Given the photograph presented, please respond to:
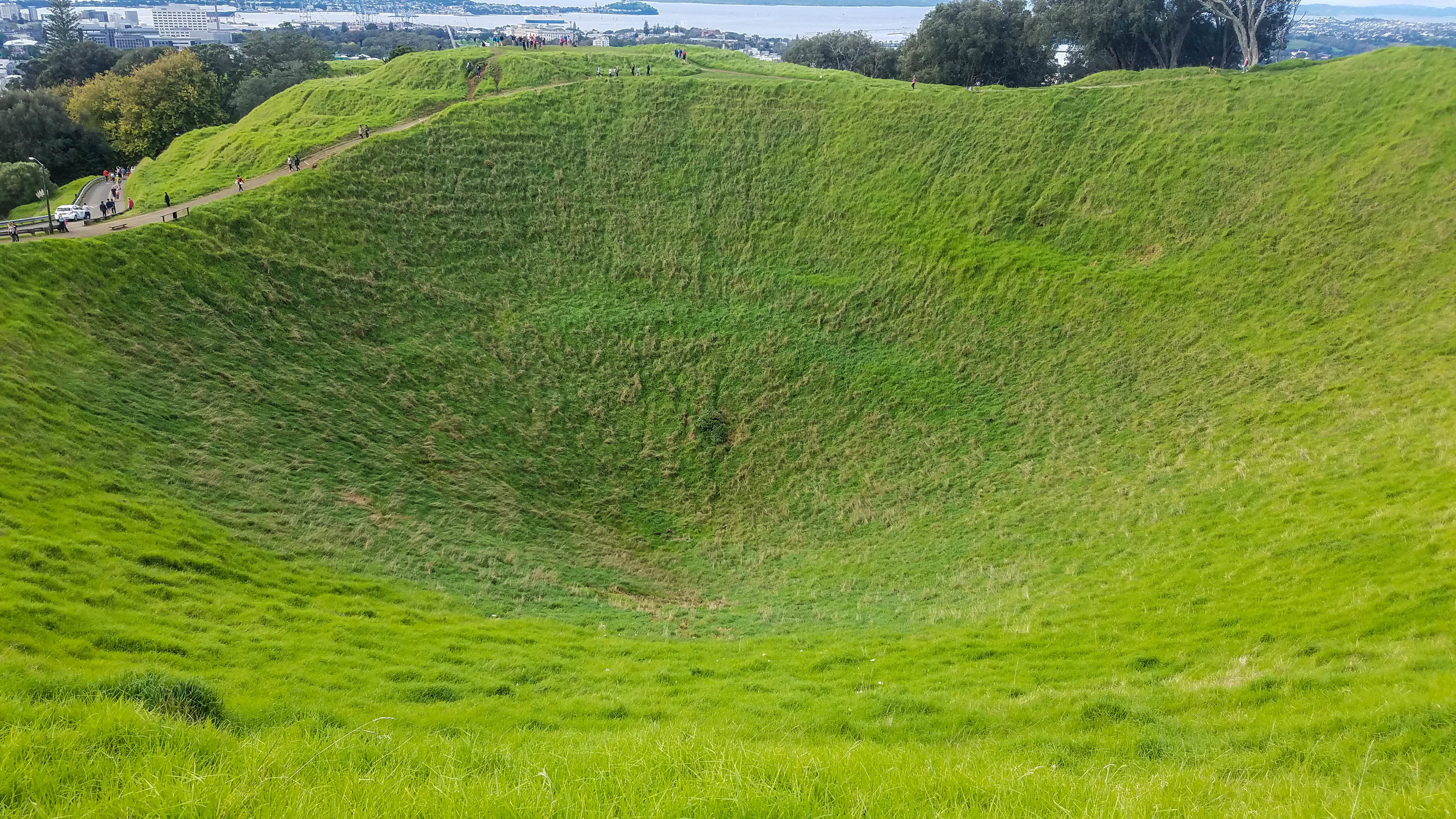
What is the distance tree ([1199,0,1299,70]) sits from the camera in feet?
176

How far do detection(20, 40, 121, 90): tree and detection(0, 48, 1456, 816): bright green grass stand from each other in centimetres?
8548

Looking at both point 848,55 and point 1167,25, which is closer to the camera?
point 1167,25

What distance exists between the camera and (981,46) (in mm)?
68188

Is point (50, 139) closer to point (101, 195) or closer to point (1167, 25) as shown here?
point (101, 195)

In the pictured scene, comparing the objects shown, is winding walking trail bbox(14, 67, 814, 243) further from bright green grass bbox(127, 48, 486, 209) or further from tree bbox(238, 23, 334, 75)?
tree bbox(238, 23, 334, 75)

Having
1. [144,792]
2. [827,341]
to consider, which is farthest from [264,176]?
[144,792]

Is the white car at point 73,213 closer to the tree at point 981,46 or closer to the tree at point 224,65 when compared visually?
the tree at point 224,65

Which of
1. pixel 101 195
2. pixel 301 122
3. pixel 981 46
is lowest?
pixel 101 195

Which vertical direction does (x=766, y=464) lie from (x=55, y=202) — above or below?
below

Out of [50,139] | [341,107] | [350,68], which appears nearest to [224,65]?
[350,68]

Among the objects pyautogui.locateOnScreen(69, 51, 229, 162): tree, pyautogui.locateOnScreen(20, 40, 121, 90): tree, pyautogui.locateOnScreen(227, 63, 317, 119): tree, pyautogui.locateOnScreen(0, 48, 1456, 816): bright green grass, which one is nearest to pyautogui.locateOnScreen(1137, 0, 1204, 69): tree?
pyautogui.locateOnScreen(0, 48, 1456, 816): bright green grass

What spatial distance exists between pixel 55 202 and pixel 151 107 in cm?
2258

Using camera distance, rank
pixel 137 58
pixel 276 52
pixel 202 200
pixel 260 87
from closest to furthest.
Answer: pixel 202 200
pixel 260 87
pixel 137 58
pixel 276 52

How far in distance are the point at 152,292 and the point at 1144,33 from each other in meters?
69.5
